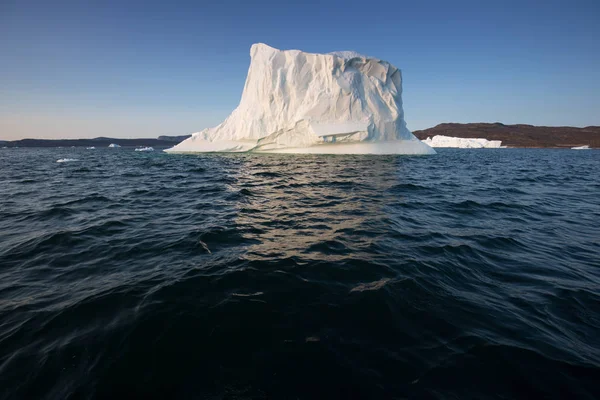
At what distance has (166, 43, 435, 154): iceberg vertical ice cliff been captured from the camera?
26.9 m

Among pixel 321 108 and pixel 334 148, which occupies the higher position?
pixel 321 108

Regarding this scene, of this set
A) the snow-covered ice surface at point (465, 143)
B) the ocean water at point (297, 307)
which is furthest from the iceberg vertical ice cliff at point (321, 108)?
the snow-covered ice surface at point (465, 143)

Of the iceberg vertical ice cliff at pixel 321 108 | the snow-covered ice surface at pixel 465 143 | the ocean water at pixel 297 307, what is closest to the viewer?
the ocean water at pixel 297 307

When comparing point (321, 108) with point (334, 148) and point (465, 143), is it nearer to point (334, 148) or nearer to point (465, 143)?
point (334, 148)

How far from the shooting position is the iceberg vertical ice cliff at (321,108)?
26.9 m

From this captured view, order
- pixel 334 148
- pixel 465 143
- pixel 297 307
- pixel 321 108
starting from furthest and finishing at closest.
Result: pixel 465 143
pixel 334 148
pixel 321 108
pixel 297 307

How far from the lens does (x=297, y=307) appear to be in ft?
9.98

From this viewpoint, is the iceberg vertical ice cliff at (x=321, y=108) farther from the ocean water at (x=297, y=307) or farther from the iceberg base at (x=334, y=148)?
the ocean water at (x=297, y=307)

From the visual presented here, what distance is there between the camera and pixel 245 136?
1176 inches

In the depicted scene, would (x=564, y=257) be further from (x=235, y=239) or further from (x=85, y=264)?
(x=85, y=264)

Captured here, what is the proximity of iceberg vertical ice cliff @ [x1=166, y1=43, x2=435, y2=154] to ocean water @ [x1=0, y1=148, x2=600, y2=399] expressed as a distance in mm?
21808

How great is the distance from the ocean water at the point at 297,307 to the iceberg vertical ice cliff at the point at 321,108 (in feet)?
71.5

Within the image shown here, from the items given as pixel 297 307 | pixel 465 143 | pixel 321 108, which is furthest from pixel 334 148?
pixel 465 143

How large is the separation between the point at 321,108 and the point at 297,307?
26271 millimetres
